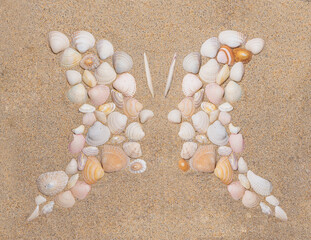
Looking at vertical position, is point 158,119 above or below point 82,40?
below

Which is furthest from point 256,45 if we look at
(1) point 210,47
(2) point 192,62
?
(2) point 192,62

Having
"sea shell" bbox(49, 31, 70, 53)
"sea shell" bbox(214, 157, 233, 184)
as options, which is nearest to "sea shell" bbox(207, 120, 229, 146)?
"sea shell" bbox(214, 157, 233, 184)

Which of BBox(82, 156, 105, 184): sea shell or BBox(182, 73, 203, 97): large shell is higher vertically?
BBox(182, 73, 203, 97): large shell

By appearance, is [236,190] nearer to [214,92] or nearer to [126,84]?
[214,92]

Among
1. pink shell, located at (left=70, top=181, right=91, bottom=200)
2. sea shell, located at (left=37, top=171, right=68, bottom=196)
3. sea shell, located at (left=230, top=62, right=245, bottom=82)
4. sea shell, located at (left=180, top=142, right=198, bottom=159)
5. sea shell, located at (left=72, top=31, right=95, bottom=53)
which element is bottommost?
pink shell, located at (left=70, top=181, right=91, bottom=200)

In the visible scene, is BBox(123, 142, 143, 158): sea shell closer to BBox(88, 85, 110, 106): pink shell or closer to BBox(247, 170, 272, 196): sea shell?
BBox(88, 85, 110, 106): pink shell

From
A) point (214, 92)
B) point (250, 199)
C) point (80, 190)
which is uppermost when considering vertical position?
point (214, 92)
